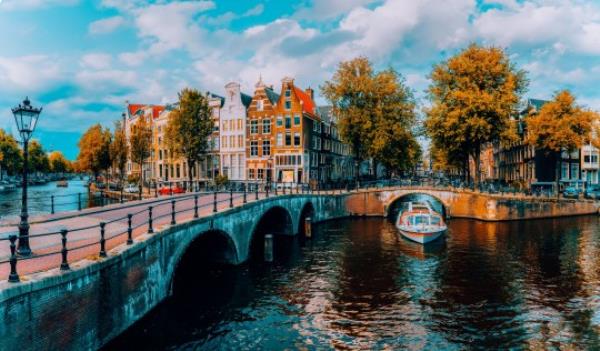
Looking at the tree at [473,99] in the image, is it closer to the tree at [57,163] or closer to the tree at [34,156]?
the tree at [34,156]

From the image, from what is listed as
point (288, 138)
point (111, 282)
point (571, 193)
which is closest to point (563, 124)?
point (571, 193)

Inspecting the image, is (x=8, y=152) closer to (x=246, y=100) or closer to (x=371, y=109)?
(x=246, y=100)

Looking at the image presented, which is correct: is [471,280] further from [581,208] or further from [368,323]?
[581,208]

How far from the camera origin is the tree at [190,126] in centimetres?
5116

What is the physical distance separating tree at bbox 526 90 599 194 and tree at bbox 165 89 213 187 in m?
41.3

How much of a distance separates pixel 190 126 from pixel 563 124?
4523cm

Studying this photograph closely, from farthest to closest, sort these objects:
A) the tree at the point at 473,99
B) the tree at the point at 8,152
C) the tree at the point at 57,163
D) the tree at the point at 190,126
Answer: the tree at the point at 57,163
the tree at the point at 8,152
the tree at the point at 190,126
the tree at the point at 473,99

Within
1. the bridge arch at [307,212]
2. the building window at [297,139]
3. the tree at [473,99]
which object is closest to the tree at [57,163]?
the building window at [297,139]

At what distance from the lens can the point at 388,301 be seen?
18438 millimetres

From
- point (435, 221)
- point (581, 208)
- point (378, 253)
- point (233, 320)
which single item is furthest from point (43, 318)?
point (581, 208)

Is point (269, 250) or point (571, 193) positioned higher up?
point (571, 193)

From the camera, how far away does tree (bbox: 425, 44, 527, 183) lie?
45406mm

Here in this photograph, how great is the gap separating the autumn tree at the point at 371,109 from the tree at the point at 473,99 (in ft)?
12.5

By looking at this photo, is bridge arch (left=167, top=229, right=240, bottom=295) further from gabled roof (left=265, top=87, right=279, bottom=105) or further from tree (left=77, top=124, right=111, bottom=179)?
tree (left=77, top=124, right=111, bottom=179)
